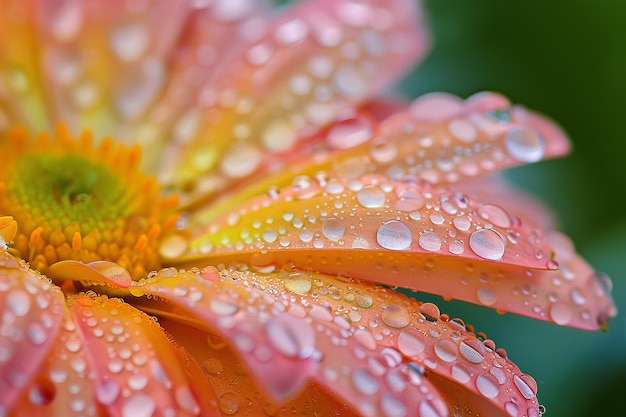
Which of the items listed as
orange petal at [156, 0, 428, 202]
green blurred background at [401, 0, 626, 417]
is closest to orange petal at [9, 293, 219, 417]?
orange petal at [156, 0, 428, 202]

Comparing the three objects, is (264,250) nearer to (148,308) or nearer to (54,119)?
(148,308)

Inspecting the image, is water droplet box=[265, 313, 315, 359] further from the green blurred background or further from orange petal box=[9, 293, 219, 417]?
the green blurred background

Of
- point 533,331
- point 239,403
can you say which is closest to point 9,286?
point 239,403

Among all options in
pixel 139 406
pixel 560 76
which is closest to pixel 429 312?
pixel 139 406

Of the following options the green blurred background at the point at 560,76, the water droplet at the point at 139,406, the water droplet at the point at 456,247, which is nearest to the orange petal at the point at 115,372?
the water droplet at the point at 139,406

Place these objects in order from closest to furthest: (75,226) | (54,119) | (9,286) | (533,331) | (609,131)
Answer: (9,286), (75,226), (54,119), (533,331), (609,131)

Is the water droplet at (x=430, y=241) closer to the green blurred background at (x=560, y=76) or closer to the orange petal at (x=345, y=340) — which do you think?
the orange petal at (x=345, y=340)
